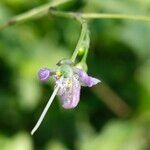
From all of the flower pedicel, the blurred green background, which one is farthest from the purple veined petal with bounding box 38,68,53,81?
the blurred green background

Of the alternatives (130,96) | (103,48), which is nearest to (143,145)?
(130,96)

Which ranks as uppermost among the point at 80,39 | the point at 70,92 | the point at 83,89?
the point at 80,39

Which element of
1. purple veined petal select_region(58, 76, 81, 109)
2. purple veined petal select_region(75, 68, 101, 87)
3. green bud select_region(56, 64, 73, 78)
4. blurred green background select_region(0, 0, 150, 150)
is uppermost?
green bud select_region(56, 64, 73, 78)

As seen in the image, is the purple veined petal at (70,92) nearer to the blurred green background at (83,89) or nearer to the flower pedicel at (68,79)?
the flower pedicel at (68,79)

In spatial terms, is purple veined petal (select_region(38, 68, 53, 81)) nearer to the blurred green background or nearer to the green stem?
the green stem

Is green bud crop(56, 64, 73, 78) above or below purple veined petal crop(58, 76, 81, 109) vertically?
above

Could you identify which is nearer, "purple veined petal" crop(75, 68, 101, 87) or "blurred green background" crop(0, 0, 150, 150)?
"purple veined petal" crop(75, 68, 101, 87)

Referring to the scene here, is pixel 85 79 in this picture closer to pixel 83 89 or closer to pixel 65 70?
pixel 65 70

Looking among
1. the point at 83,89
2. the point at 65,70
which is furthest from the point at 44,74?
the point at 83,89
